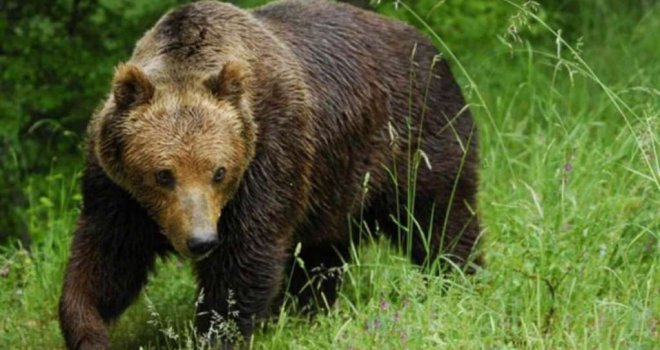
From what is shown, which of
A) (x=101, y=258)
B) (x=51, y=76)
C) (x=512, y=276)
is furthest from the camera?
(x=51, y=76)

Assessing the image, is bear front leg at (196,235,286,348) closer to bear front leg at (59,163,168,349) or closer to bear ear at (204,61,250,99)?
bear front leg at (59,163,168,349)

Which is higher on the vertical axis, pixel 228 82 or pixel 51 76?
pixel 228 82

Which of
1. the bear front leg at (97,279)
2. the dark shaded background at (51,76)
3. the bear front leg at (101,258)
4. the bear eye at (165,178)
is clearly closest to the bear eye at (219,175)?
the bear eye at (165,178)

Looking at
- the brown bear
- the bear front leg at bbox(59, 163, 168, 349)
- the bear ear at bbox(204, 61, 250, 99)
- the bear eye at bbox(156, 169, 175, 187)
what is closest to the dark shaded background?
the brown bear

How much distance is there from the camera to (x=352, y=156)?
6.90 m

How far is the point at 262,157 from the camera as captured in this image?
6.19 m

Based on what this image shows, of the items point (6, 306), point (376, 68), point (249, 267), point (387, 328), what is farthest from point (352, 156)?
point (6, 306)

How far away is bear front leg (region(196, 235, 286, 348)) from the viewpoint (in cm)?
619

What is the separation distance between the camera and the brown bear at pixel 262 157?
572 centimetres

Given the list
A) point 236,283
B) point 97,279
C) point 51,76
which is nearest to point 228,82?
point 236,283

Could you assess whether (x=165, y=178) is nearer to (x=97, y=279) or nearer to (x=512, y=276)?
(x=97, y=279)

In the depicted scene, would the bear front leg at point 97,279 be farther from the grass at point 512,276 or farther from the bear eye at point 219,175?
the bear eye at point 219,175

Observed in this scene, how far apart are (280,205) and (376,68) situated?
111cm

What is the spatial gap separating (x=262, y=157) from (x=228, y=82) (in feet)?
1.61
